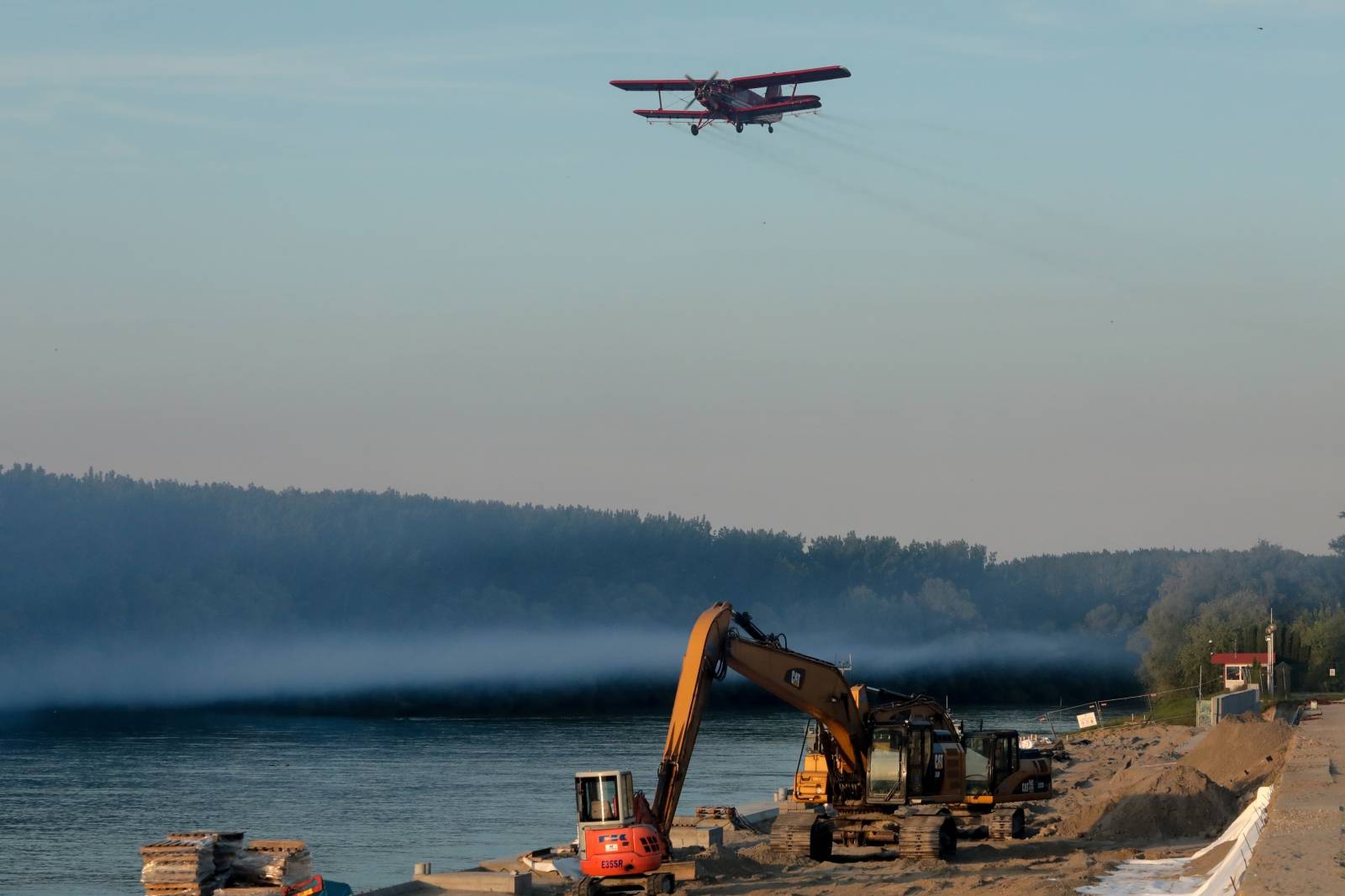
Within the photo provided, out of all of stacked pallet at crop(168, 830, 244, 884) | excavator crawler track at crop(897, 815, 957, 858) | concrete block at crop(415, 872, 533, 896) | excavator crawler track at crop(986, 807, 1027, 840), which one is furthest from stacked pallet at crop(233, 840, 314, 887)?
excavator crawler track at crop(986, 807, 1027, 840)

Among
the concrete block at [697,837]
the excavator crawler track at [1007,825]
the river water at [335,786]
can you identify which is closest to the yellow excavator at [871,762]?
the excavator crawler track at [1007,825]

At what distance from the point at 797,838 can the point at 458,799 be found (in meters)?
38.3

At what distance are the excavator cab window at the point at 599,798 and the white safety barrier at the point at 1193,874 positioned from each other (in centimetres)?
892

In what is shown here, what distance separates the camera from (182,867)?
33906 millimetres

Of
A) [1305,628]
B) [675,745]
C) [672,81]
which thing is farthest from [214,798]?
[1305,628]

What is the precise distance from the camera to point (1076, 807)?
54312 millimetres

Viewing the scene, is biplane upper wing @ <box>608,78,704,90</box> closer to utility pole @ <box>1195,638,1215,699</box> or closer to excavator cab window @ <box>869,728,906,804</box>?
excavator cab window @ <box>869,728,906,804</box>

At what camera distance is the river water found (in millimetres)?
57156

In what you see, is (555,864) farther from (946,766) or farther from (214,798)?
(214,798)

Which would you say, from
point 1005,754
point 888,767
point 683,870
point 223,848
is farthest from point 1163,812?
point 223,848

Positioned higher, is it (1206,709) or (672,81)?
(672,81)

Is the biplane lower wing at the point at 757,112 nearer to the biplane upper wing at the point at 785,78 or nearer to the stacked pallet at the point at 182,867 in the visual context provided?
the biplane upper wing at the point at 785,78

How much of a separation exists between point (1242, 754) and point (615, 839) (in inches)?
1264

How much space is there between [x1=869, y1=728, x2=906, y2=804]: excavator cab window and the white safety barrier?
5.09m
